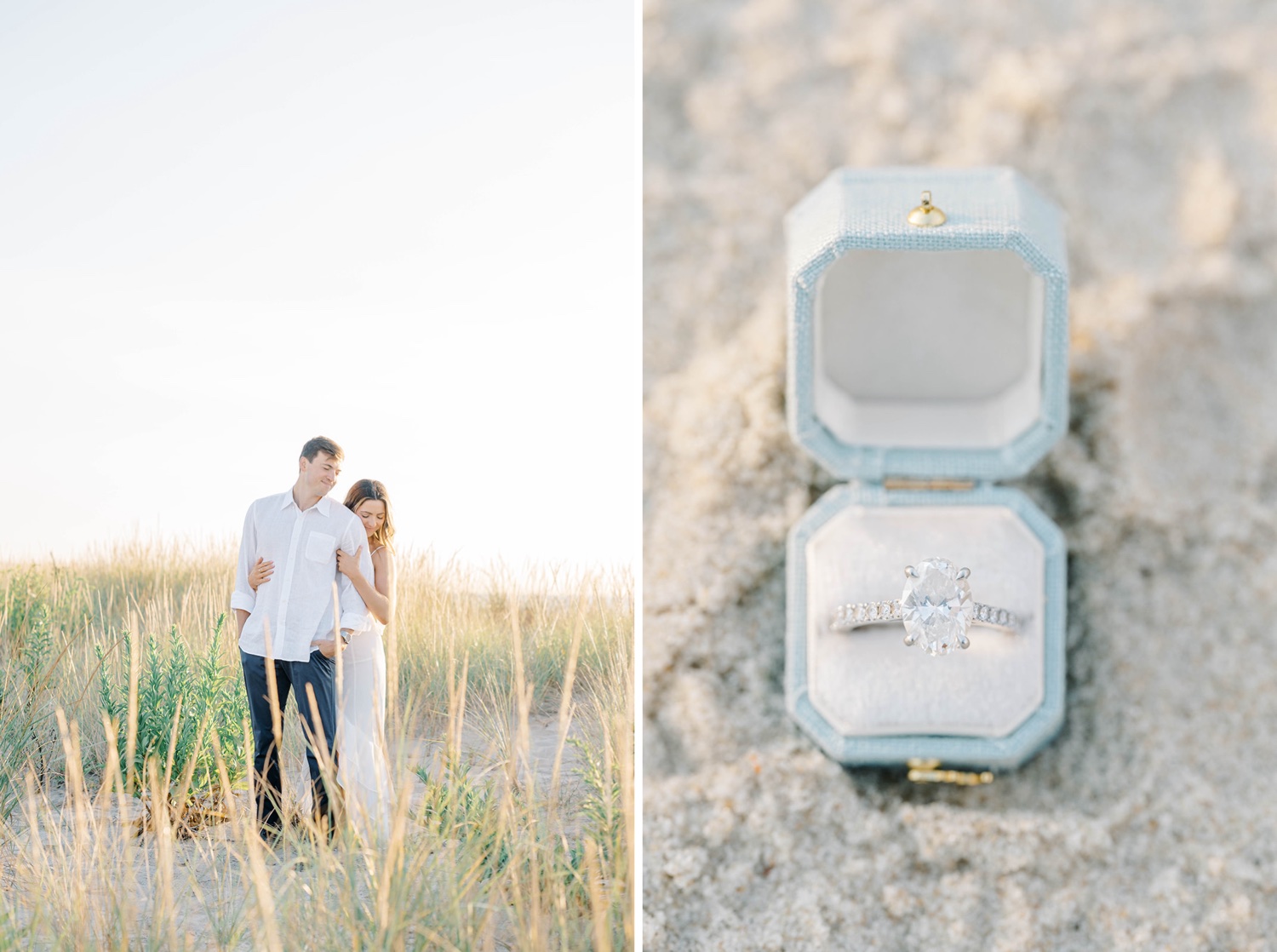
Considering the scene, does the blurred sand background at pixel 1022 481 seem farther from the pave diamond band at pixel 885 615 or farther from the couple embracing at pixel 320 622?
the couple embracing at pixel 320 622

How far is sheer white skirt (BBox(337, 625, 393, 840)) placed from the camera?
0.71 m

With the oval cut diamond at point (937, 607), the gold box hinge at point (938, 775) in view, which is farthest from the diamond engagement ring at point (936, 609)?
the gold box hinge at point (938, 775)

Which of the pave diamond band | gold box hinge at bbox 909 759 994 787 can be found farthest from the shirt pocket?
gold box hinge at bbox 909 759 994 787

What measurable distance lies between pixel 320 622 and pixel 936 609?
0.47 m

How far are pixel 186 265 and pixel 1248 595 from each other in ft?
3.03

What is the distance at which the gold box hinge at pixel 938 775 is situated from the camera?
31.6 inches

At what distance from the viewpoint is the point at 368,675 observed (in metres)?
0.72

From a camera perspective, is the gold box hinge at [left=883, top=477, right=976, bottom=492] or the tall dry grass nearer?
the tall dry grass

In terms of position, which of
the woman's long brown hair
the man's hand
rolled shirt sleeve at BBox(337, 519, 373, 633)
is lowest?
the man's hand

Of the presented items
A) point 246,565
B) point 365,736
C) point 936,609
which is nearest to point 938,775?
point 936,609

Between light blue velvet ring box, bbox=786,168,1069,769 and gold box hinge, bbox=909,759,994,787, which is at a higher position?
light blue velvet ring box, bbox=786,168,1069,769

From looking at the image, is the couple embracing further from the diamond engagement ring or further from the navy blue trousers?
the diamond engagement ring

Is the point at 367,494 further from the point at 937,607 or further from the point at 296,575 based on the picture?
the point at 937,607

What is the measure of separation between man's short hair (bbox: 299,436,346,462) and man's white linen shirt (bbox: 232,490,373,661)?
34 mm
